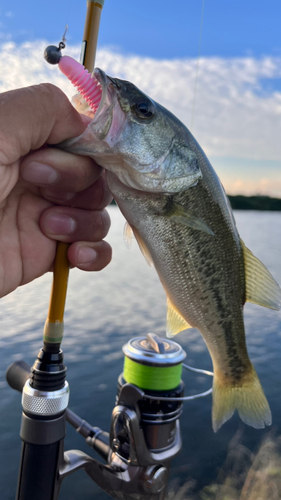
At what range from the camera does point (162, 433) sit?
8.07ft

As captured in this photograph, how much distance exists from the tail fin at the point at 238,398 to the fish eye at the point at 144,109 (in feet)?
5.30

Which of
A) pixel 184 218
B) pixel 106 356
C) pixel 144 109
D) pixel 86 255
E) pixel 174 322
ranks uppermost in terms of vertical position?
pixel 144 109

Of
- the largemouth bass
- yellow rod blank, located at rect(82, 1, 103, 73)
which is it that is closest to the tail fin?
the largemouth bass

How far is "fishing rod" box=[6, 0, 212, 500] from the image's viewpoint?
5.72 ft

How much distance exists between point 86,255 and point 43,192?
1.28ft

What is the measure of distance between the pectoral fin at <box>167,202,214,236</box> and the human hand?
1.33 feet

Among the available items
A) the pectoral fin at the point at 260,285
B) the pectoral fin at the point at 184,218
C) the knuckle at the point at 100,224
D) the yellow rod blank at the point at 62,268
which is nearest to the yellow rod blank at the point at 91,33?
the yellow rod blank at the point at 62,268

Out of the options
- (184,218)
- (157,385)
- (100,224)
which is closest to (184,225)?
(184,218)

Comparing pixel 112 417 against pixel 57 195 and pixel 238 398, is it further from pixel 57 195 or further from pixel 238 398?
pixel 57 195

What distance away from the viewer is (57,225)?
75.9 inches

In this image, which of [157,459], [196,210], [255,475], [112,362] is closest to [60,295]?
[196,210]

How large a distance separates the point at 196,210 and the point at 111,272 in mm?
10981

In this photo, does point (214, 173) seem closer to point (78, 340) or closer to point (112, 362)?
point (112, 362)

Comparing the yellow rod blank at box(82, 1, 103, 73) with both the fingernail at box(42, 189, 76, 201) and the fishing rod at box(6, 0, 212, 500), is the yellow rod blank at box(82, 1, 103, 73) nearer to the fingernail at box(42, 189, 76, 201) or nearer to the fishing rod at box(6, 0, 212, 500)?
the fishing rod at box(6, 0, 212, 500)
